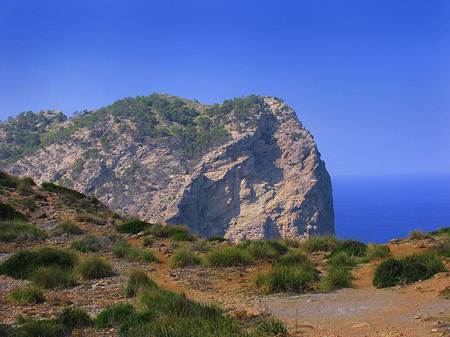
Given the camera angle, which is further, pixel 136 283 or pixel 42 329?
pixel 136 283

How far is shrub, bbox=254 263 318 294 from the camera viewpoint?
7.08 m

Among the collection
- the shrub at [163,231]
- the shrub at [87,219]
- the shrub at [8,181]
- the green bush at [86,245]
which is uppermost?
the shrub at [8,181]

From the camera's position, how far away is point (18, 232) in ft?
43.1

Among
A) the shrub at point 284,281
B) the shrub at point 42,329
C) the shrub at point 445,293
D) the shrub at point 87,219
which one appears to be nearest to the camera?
the shrub at point 42,329

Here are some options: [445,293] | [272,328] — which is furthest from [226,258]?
[272,328]

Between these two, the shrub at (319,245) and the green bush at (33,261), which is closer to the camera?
the green bush at (33,261)

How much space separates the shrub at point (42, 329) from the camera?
4377 millimetres

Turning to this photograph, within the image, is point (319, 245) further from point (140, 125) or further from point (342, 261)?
point (140, 125)

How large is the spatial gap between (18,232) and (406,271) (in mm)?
13168

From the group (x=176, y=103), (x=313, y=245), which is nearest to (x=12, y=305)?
(x=313, y=245)

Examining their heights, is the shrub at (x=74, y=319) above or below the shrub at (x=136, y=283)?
below

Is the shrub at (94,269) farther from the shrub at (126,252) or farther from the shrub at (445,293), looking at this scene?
the shrub at (445,293)

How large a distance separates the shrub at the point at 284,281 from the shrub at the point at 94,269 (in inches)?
153

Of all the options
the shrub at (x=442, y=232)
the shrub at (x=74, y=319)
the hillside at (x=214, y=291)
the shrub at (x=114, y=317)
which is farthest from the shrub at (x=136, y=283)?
the shrub at (x=442, y=232)
